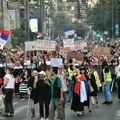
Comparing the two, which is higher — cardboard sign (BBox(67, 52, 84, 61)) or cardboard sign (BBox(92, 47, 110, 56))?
cardboard sign (BBox(67, 52, 84, 61))

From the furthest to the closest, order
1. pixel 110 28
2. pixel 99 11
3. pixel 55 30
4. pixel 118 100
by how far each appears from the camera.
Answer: pixel 55 30 < pixel 99 11 < pixel 110 28 < pixel 118 100

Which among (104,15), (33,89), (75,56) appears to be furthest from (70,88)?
(104,15)

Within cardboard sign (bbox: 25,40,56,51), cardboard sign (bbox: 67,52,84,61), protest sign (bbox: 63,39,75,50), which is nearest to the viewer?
cardboard sign (bbox: 25,40,56,51)

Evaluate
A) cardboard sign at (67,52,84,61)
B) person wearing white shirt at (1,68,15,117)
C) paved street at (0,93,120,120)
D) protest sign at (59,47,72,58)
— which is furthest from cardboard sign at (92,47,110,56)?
person wearing white shirt at (1,68,15,117)

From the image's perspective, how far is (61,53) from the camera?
3638 cm

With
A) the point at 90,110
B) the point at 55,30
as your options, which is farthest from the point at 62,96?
the point at 55,30

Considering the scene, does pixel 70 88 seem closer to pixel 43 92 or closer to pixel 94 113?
pixel 94 113

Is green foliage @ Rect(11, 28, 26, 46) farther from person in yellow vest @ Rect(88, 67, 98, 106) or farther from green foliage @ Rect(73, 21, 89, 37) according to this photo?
green foliage @ Rect(73, 21, 89, 37)

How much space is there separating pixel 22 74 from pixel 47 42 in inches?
293

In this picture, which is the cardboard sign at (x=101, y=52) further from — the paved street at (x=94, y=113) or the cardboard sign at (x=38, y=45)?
the paved street at (x=94, y=113)

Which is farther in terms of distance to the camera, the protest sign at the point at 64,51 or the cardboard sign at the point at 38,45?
the protest sign at the point at 64,51

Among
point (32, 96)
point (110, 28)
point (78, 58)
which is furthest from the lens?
point (110, 28)

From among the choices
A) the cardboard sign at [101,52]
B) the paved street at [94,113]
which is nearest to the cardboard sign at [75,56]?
the cardboard sign at [101,52]

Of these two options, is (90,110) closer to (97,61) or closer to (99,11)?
(97,61)
